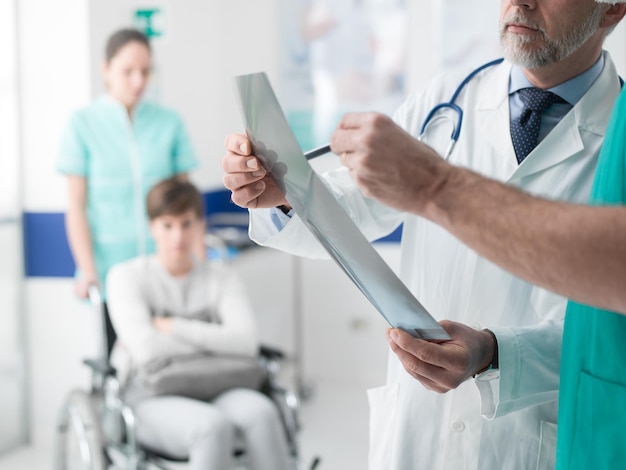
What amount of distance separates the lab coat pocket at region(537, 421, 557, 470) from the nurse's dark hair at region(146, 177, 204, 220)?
172cm

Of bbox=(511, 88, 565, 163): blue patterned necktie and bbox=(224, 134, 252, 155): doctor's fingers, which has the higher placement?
bbox=(511, 88, 565, 163): blue patterned necktie

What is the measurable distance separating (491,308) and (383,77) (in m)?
3.16

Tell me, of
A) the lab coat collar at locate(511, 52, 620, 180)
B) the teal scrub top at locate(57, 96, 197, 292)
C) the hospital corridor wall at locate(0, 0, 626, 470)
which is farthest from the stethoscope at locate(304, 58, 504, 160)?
the teal scrub top at locate(57, 96, 197, 292)

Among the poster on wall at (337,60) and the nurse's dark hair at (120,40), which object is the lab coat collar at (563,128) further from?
the poster on wall at (337,60)

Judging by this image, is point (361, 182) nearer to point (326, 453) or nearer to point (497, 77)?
point (497, 77)

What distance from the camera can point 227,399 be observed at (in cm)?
252

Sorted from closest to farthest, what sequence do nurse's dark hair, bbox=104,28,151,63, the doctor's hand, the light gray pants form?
the doctor's hand, the light gray pants, nurse's dark hair, bbox=104,28,151,63

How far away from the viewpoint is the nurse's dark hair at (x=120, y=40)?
301cm

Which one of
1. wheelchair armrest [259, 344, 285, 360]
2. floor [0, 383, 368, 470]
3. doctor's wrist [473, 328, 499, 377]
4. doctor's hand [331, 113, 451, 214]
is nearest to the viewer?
doctor's hand [331, 113, 451, 214]

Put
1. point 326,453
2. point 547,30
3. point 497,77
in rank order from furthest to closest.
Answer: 1. point 326,453
2. point 497,77
3. point 547,30

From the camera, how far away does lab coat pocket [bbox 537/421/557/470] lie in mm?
1241

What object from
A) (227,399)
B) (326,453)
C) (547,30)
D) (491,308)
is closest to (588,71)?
(547,30)

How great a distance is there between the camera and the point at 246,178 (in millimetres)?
1139

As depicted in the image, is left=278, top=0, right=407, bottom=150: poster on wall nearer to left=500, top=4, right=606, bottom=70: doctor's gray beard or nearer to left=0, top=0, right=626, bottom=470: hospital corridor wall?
left=0, top=0, right=626, bottom=470: hospital corridor wall
